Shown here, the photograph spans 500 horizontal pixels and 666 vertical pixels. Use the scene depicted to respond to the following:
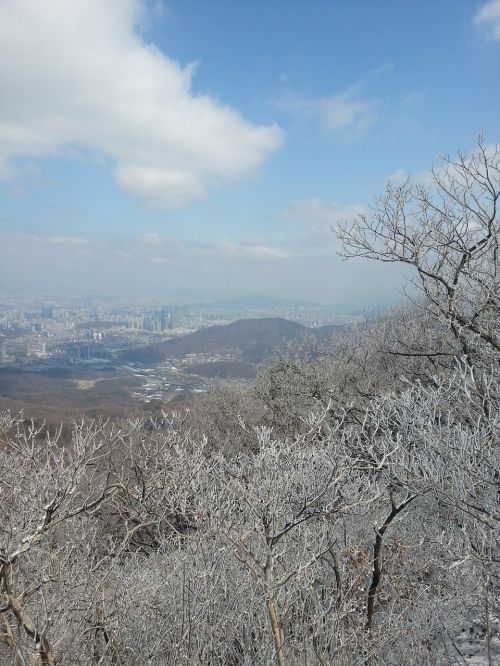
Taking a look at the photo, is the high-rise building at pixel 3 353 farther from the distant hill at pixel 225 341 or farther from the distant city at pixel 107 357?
the distant hill at pixel 225 341

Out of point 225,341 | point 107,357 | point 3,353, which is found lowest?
point 107,357

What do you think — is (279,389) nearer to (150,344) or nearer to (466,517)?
(466,517)

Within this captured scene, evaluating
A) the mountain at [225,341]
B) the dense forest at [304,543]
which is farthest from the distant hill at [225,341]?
the dense forest at [304,543]

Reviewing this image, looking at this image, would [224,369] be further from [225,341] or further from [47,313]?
[47,313]

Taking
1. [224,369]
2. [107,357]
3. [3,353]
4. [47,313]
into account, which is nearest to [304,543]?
[224,369]

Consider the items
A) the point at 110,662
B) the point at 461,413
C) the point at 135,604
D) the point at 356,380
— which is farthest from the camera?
the point at 356,380

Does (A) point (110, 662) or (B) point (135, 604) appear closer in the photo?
(A) point (110, 662)

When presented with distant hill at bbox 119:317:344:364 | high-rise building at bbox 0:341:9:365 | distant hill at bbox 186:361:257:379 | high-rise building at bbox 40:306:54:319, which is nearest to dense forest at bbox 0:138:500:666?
distant hill at bbox 186:361:257:379

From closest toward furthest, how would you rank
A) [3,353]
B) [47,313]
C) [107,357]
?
[3,353], [107,357], [47,313]

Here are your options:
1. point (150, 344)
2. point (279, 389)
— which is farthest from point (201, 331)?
point (279, 389)
